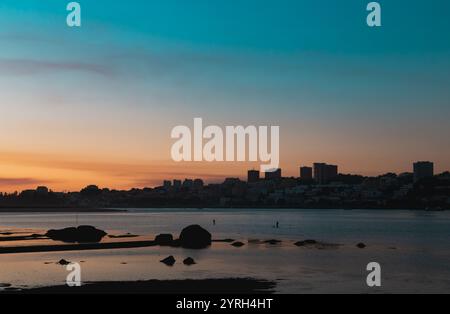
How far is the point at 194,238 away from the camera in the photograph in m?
77.5

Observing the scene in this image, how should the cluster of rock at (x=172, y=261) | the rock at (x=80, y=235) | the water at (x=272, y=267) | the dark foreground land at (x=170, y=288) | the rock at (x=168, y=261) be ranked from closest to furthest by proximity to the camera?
the dark foreground land at (x=170, y=288) < the water at (x=272, y=267) < the cluster of rock at (x=172, y=261) < the rock at (x=168, y=261) < the rock at (x=80, y=235)

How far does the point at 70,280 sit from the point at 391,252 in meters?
43.8

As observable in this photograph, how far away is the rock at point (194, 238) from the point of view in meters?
76.4

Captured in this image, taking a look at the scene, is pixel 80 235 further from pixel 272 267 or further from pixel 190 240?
pixel 272 267

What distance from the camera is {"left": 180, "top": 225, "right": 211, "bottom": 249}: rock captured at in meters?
76.4

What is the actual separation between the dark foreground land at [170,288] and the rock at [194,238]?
103 ft

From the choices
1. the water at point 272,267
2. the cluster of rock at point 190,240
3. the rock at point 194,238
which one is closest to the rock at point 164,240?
the cluster of rock at point 190,240

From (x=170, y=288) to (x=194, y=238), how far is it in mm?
37890

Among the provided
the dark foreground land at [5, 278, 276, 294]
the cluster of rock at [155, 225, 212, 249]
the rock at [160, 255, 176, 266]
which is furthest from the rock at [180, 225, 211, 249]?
the dark foreground land at [5, 278, 276, 294]

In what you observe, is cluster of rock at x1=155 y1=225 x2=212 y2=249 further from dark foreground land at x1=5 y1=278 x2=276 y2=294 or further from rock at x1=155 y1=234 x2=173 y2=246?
dark foreground land at x1=5 y1=278 x2=276 y2=294

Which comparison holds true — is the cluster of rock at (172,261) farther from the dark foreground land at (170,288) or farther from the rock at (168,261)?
the dark foreground land at (170,288)

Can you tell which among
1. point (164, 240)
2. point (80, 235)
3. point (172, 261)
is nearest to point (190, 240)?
point (164, 240)
